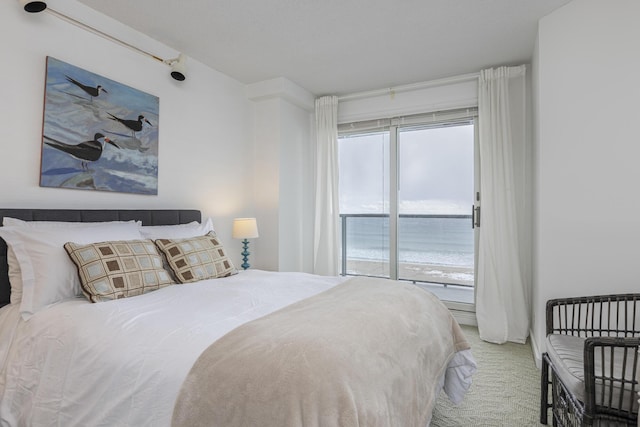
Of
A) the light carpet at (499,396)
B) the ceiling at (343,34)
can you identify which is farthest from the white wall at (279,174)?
the light carpet at (499,396)

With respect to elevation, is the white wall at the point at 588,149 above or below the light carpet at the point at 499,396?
above

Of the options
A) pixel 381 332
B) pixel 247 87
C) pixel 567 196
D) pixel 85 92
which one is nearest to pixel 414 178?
pixel 567 196

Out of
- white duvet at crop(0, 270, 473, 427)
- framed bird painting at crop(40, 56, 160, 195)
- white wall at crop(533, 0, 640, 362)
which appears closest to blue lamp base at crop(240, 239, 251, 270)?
framed bird painting at crop(40, 56, 160, 195)

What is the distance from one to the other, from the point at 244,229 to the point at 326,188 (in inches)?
47.6

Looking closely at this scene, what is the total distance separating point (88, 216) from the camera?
244 cm

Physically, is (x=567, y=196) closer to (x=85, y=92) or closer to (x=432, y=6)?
(x=432, y=6)

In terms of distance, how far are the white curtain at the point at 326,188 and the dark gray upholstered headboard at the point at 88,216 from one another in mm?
1540

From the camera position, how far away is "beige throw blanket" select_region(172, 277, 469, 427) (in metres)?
1.07

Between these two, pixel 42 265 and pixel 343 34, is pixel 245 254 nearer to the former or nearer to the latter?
pixel 42 265

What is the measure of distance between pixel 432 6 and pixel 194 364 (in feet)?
8.85

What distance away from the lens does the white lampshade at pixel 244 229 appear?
11.8 feet

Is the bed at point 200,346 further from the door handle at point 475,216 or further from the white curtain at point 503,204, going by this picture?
the door handle at point 475,216

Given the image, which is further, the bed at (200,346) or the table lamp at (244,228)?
the table lamp at (244,228)

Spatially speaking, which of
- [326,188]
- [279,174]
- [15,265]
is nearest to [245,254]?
[279,174]
